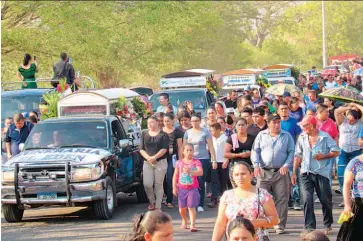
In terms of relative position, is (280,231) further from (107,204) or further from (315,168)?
(107,204)

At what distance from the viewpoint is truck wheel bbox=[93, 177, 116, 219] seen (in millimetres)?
14656

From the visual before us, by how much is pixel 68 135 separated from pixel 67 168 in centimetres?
127

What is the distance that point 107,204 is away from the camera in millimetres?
14797

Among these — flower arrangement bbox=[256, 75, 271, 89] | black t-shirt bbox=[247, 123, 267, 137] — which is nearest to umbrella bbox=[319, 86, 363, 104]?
black t-shirt bbox=[247, 123, 267, 137]

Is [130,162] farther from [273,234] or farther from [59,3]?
[59,3]

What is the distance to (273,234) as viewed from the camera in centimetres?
1295

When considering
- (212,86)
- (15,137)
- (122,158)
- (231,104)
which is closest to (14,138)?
(15,137)

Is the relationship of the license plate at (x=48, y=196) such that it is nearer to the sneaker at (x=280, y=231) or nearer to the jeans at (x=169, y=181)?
the jeans at (x=169, y=181)

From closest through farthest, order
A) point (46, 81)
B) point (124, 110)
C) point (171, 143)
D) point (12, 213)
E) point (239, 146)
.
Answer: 1. point (239, 146)
2. point (12, 213)
3. point (171, 143)
4. point (124, 110)
5. point (46, 81)

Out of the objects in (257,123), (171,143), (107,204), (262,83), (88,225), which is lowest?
(88,225)

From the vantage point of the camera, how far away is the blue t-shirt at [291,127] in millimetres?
15109

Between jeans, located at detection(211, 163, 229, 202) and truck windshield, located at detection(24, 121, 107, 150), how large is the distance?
2001mm

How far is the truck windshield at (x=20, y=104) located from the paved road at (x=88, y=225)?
3761mm

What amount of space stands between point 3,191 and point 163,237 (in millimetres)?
9167
